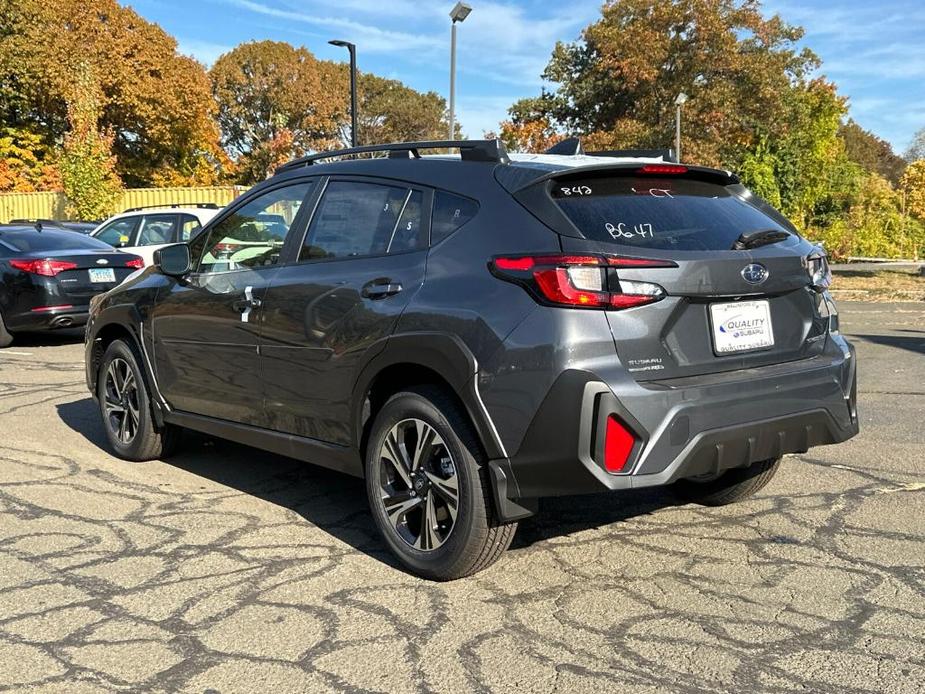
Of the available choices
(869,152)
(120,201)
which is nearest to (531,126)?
(120,201)

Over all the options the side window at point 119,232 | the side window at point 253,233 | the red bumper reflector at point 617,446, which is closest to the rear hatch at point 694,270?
the red bumper reflector at point 617,446

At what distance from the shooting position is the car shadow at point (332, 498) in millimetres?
4512

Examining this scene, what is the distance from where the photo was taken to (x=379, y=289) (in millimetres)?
4039

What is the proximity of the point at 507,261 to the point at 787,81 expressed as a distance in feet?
117

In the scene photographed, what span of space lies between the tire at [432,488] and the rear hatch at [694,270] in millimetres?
748

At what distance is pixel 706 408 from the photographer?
3514mm

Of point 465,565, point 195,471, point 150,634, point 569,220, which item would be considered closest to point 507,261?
point 569,220

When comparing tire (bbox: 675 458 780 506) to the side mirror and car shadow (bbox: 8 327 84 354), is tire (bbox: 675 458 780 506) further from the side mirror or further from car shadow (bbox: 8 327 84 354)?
car shadow (bbox: 8 327 84 354)

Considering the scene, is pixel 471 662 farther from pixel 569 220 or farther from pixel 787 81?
pixel 787 81

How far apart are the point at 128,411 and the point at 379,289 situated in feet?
8.87

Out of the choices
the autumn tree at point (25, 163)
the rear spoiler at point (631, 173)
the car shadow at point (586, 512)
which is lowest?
the car shadow at point (586, 512)

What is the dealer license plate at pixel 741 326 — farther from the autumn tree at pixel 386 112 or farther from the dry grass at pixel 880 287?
the autumn tree at pixel 386 112

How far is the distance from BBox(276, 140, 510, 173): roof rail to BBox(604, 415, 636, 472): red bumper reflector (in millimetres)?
1233

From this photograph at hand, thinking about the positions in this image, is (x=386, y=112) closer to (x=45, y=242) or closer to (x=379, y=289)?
(x=45, y=242)
